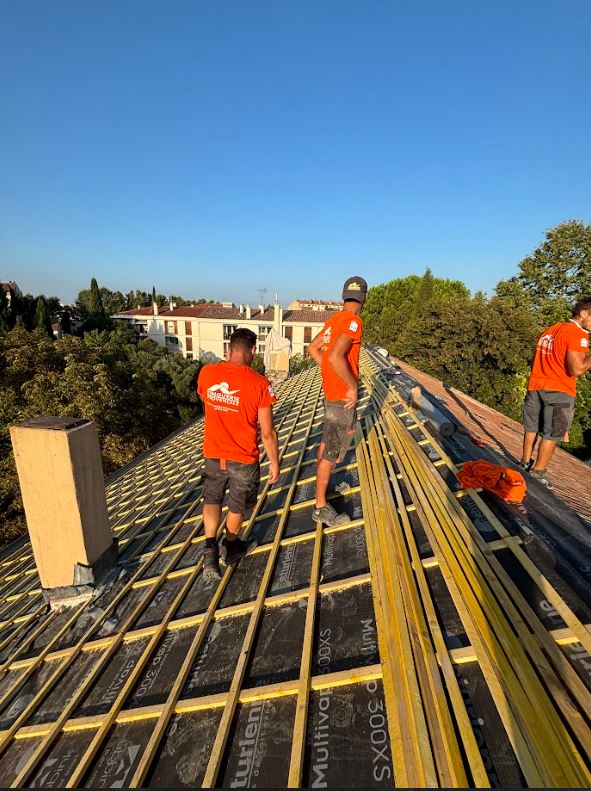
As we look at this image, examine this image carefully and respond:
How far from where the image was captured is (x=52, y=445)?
10.6 ft

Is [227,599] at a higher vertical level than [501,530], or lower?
lower

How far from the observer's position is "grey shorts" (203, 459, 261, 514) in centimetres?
320

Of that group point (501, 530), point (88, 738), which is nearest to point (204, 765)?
point (88, 738)

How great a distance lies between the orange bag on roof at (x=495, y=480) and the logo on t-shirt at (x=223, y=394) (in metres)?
2.26

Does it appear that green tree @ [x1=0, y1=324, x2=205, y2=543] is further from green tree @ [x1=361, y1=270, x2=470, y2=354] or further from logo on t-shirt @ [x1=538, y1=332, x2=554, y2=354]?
green tree @ [x1=361, y1=270, x2=470, y2=354]

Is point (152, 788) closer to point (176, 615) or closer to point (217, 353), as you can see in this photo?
point (176, 615)

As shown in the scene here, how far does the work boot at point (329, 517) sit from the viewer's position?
3.46m

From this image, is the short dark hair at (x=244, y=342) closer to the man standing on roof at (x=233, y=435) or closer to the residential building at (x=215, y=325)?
the man standing on roof at (x=233, y=435)

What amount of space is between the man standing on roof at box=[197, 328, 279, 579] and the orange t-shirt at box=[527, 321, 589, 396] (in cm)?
337

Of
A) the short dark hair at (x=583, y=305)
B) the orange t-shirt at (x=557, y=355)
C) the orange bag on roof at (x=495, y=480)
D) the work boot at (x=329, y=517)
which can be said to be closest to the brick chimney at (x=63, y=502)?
the work boot at (x=329, y=517)

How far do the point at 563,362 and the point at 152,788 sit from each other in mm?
4989

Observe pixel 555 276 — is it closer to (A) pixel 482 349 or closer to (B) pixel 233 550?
(A) pixel 482 349

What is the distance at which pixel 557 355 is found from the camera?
420 cm

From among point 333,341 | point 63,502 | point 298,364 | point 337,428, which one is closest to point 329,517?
point 337,428
